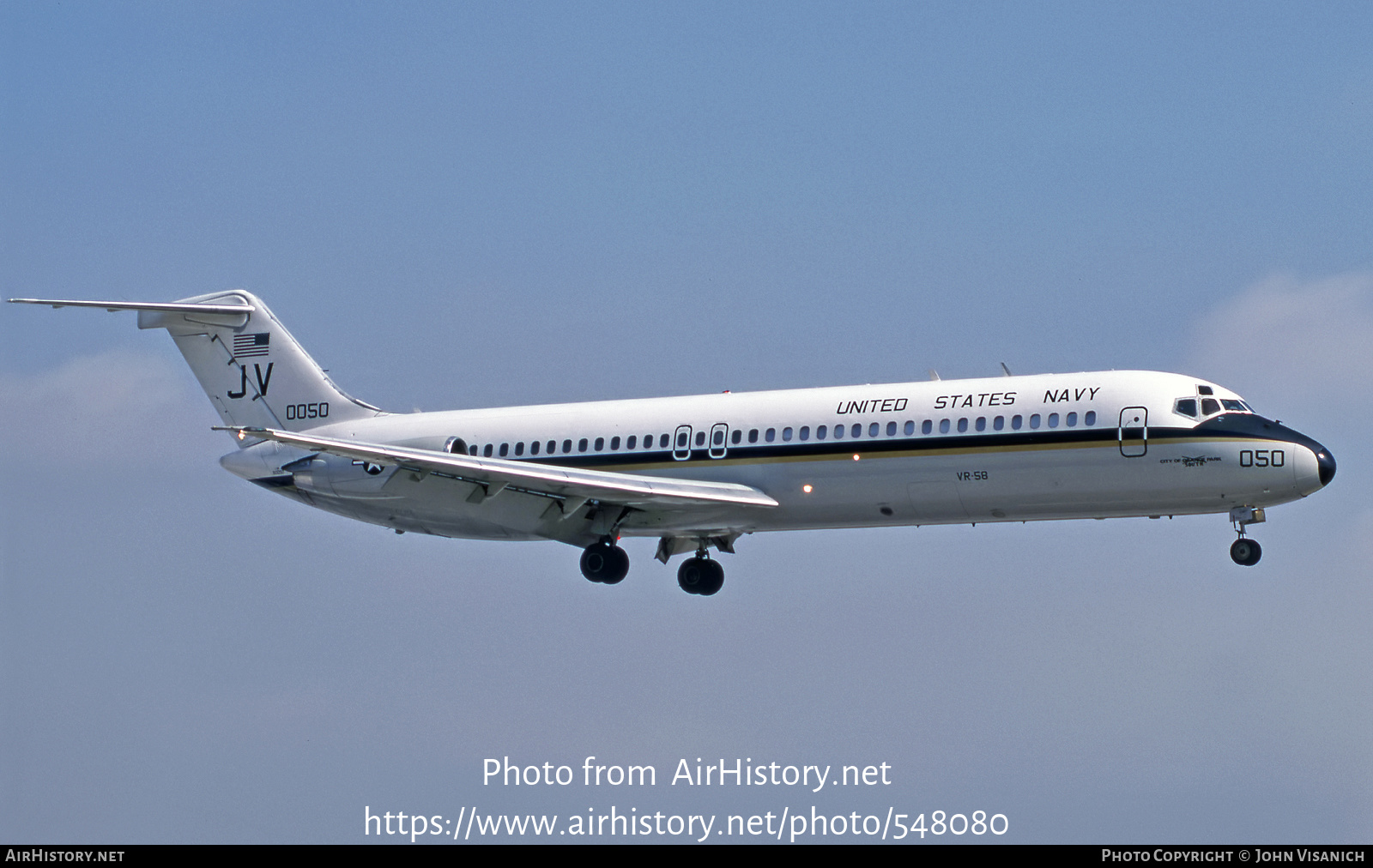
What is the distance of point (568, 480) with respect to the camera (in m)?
40.8

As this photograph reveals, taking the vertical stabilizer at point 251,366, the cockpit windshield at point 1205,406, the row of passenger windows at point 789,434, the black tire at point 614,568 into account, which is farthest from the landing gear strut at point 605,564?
the cockpit windshield at point 1205,406

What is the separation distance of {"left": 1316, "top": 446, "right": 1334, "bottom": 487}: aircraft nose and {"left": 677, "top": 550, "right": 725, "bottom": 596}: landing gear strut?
14.7 m

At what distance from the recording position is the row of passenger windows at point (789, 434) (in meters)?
38.3

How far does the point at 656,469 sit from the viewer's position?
42250mm

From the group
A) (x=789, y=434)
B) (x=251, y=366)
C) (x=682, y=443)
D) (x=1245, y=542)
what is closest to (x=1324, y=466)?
Result: (x=1245, y=542)

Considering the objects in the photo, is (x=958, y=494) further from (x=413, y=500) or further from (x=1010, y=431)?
(x=413, y=500)

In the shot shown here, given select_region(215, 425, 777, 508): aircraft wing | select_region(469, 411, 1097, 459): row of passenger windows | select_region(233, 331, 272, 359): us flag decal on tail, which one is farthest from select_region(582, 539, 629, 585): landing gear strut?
select_region(233, 331, 272, 359): us flag decal on tail

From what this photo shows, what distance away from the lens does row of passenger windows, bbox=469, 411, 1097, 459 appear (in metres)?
38.3

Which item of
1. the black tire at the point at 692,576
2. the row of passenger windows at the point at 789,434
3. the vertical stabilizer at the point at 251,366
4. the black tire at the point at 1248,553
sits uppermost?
the vertical stabilizer at the point at 251,366

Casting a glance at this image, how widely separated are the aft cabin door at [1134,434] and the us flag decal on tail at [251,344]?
22621 millimetres

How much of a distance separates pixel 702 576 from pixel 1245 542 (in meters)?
13.2

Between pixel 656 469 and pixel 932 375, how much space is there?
6374mm

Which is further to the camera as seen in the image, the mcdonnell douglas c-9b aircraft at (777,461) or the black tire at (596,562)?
the black tire at (596,562)

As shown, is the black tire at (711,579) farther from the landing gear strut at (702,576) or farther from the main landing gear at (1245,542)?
the main landing gear at (1245,542)
